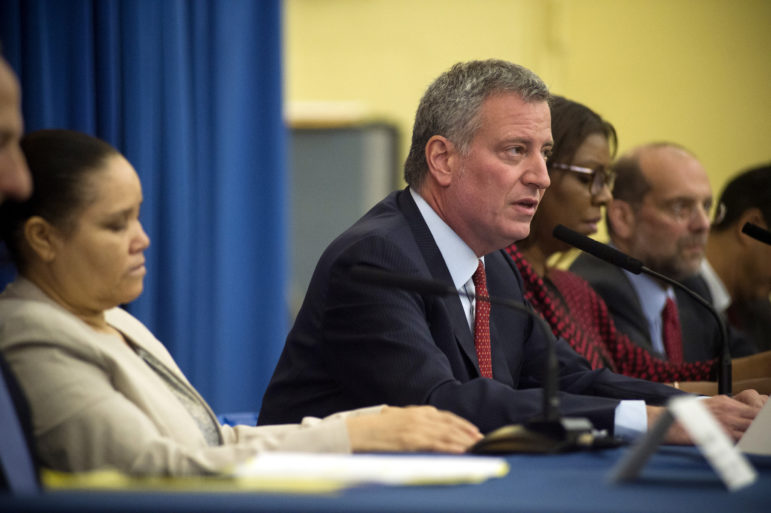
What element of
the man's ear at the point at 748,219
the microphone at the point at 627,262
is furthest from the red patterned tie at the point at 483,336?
the man's ear at the point at 748,219

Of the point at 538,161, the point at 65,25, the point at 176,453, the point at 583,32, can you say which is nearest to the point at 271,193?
the point at 65,25

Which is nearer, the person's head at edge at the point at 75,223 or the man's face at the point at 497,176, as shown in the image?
the person's head at edge at the point at 75,223

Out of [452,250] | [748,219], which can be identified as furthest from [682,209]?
[452,250]

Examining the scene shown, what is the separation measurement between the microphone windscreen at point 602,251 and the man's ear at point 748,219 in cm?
170

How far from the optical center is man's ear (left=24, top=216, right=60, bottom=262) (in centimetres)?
138

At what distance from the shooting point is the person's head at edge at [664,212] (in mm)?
3348

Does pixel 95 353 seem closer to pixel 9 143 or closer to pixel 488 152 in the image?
pixel 9 143

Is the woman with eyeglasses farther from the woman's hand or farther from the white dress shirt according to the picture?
the woman's hand

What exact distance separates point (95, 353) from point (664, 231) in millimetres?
2459

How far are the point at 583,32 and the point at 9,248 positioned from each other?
4653 millimetres

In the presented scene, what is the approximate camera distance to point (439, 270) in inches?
76.3

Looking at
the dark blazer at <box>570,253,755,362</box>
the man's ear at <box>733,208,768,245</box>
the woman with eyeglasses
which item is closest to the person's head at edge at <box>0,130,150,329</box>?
the woman with eyeglasses

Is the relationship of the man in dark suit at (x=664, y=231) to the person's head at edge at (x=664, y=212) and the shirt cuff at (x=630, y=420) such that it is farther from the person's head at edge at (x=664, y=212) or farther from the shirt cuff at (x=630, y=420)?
the shirt cuff at (x=630, y=420)

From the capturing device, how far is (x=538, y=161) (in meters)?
2.13
